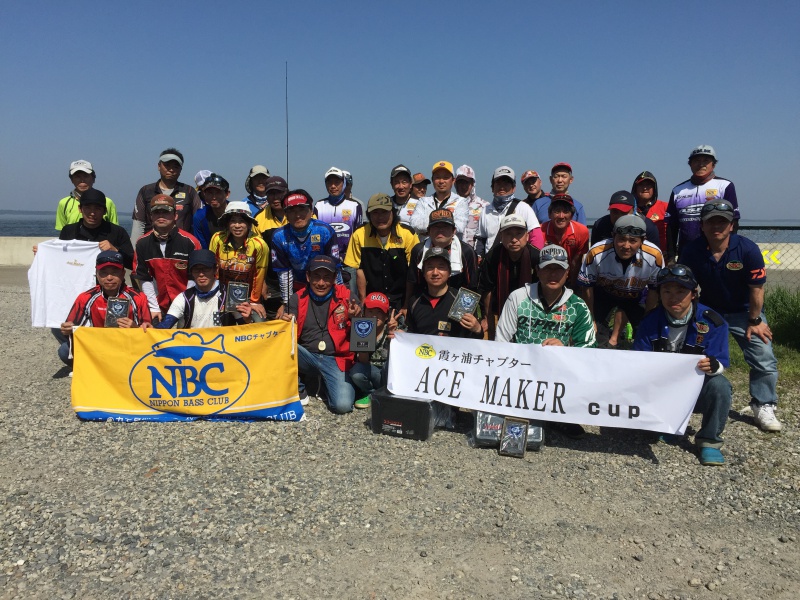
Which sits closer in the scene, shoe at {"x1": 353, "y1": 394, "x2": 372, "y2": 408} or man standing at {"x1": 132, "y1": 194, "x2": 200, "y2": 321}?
shoe at {"x1": 353, "y1": 394, "x2": 372, "y2": 408}

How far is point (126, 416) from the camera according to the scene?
5.58 m

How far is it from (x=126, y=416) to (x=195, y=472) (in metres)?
1.52

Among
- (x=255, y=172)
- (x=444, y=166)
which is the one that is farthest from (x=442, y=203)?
(x=255, y=172)

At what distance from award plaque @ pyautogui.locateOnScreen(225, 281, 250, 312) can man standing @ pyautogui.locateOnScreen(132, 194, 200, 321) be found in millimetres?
804

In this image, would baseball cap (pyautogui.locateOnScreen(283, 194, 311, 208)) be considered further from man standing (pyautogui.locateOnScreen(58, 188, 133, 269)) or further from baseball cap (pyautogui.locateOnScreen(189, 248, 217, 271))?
man standing (pyautogui.locateOnScreen(58, 188, 133, 269))

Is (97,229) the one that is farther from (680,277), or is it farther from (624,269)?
(680,277)

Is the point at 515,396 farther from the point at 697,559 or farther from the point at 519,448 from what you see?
the point at 697,559

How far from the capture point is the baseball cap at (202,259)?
19.6 feet

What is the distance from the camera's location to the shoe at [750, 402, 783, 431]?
5.41 m

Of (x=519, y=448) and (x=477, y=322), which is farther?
(x=477, y=322)

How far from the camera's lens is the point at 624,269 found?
582cm

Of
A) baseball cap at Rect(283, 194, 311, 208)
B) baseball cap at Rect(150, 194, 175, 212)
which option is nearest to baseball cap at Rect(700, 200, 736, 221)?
baseball cap at Rect(283, 194, 311, 208)

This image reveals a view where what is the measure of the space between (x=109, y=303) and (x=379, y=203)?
3124 millimetres

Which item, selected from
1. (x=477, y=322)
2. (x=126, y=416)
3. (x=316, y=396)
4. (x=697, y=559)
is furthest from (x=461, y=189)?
(x=697, y=559)
